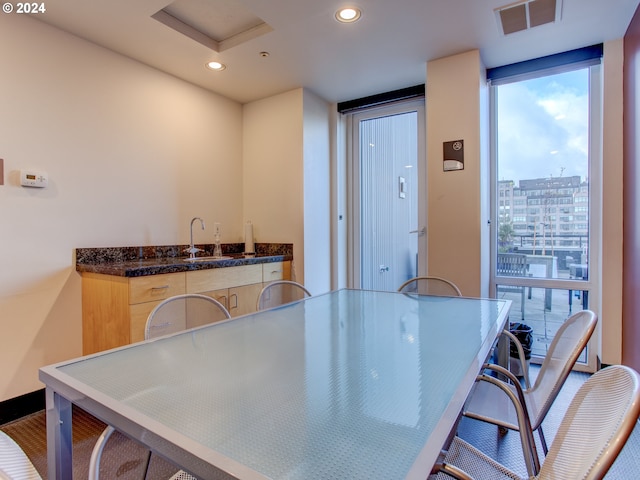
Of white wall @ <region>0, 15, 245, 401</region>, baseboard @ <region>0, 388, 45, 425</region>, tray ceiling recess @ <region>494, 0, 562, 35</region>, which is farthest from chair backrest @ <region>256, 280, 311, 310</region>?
tray ceiling recess @ <region>494, 0, 562, 35</region>

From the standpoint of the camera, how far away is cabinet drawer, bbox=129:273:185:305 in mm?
2027

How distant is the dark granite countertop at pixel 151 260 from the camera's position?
213 centimetres

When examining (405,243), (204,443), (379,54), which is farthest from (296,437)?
(405,243)

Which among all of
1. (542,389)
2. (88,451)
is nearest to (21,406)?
(88,451)

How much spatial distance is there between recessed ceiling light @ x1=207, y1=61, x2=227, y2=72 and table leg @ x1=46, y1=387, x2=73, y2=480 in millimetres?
2584

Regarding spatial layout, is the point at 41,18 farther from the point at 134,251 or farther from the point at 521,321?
the point at 521,321

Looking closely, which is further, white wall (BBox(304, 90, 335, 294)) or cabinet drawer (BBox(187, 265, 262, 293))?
white wall (BBox(304, 90, 335, 294))

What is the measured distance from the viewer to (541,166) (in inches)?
112

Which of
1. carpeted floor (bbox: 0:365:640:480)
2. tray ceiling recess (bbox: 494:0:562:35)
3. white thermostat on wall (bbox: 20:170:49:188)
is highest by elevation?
tray ceiling recess (bbox: 494:0:562:35)

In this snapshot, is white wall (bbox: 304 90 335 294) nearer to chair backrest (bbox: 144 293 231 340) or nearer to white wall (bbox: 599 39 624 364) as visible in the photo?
chair backrest (bbox: 144 293 231 340)

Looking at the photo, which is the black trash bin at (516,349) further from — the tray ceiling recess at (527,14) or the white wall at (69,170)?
the white wall at (69,170)

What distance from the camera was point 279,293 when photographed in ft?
7.42

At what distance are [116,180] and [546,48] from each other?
11.0 feet

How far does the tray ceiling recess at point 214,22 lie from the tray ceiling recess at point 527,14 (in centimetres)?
152
